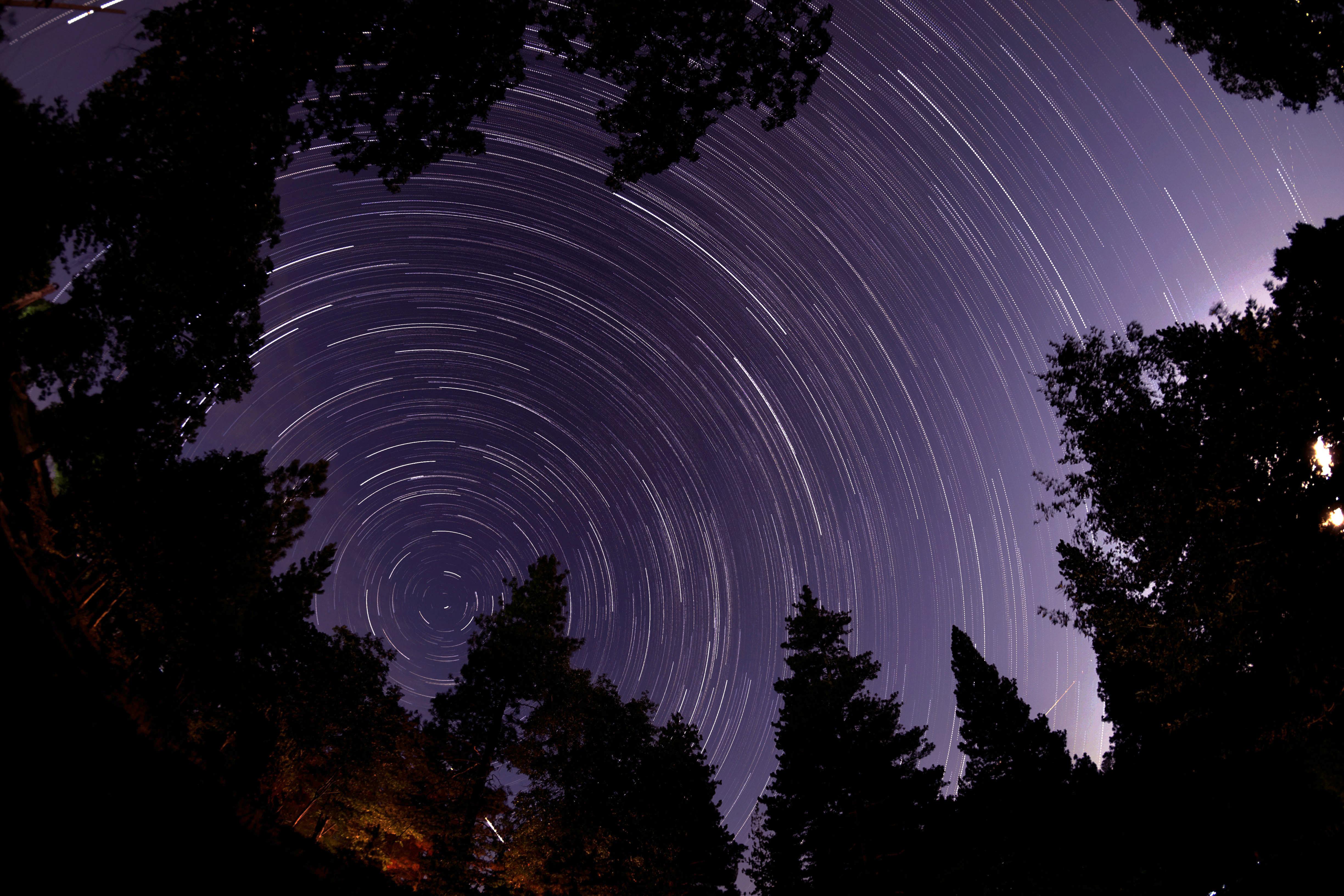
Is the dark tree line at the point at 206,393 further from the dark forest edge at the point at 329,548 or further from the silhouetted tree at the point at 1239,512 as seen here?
the silhouetted tree at the point at 1239,512

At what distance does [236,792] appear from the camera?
9.02 meters

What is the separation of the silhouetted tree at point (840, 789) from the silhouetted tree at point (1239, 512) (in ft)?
39.3

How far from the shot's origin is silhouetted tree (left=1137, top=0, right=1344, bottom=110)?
10.1m

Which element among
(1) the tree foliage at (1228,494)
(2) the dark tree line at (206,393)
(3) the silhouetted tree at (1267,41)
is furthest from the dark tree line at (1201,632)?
(2) the dark tree line at (206,393)

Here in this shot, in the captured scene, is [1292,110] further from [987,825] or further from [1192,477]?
[987,825]

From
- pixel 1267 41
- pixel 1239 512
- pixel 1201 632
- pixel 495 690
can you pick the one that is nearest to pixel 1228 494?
pixel 1239 512

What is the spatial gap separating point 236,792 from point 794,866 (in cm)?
2393

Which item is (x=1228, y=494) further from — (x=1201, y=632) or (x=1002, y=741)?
(x=1002, y=741)

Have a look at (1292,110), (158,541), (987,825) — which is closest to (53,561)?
(158,541)

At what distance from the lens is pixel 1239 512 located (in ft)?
34.4

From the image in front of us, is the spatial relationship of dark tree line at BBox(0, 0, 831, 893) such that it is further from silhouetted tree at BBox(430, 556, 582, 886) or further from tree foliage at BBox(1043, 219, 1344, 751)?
tree foliage at BBox(1043, 219, 1344, 751)

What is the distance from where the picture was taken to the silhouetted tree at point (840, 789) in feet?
70.7

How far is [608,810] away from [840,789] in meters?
9.96

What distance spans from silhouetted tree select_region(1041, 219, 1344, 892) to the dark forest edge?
0.22ft
